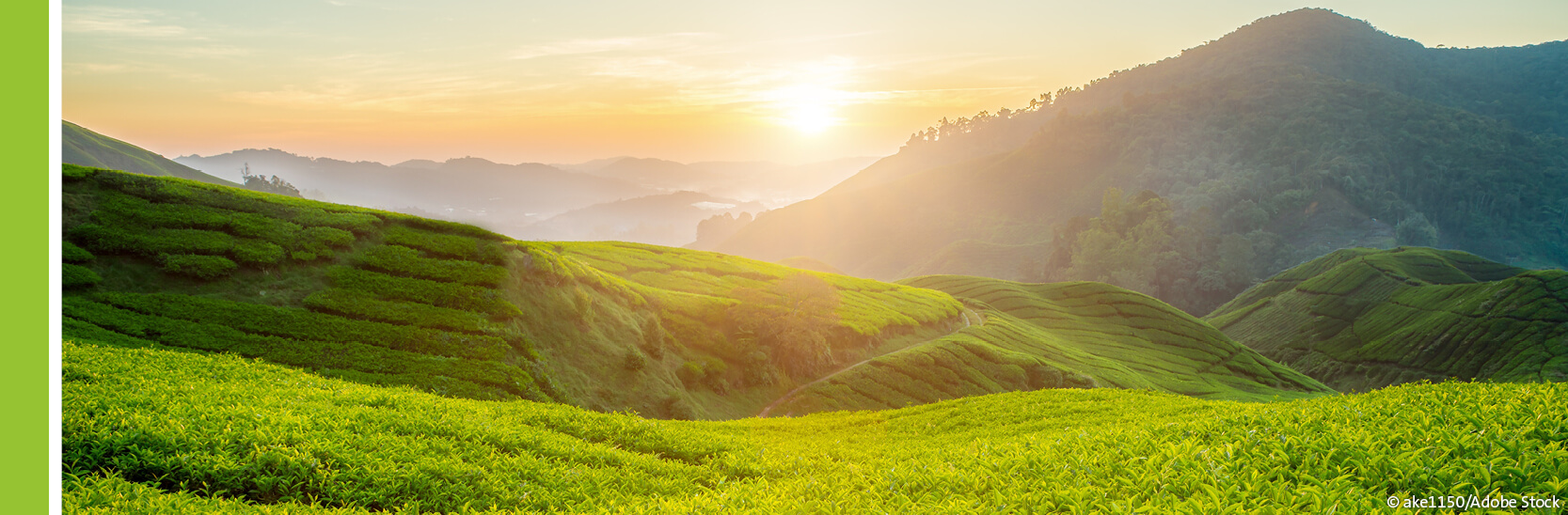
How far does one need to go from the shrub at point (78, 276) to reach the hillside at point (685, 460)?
13533 mm

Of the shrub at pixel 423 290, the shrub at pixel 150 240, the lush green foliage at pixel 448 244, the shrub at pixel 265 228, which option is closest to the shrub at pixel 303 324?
the shrub at pixel 423 290

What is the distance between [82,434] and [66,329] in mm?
17110

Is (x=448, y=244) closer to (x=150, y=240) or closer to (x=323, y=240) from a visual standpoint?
(x=323, y=240)

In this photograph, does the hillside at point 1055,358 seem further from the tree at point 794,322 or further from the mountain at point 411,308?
the mountain at point 411,308

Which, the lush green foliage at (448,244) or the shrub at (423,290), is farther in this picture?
the lush green foliage at (448,244)

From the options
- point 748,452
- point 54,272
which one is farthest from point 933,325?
point 54,272

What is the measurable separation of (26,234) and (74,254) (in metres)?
24.3

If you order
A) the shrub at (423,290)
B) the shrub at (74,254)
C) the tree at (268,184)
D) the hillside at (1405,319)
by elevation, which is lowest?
the hillside at (1405,319)

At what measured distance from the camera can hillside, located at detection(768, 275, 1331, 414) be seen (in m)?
42.4

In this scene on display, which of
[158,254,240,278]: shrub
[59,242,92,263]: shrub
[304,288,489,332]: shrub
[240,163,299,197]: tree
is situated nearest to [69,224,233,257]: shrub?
[59,242,92,263]: shrub

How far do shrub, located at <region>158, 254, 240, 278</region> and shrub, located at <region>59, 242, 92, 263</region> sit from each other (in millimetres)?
2029

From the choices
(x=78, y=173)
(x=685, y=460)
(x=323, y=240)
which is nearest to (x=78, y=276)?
(x=323, y=240)

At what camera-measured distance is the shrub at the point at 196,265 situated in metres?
25.9

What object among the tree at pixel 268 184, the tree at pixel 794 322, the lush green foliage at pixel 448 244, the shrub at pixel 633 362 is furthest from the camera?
the tree at pixel 268 184
